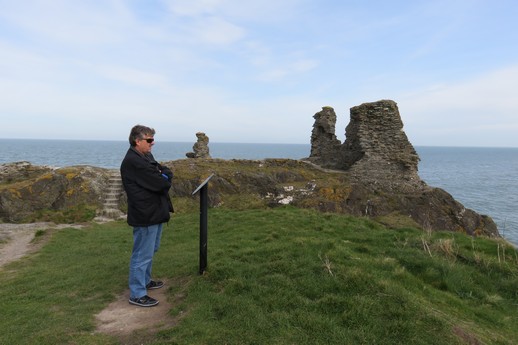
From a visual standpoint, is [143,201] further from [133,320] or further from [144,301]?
[133,320]

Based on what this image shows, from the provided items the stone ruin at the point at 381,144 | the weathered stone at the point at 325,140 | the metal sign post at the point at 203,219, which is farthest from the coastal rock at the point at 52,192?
the weathered stone at the point at 325,140

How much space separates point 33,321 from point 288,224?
8.36 metres

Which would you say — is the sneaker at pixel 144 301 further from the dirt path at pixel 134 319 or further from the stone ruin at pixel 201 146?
the stone ruin at pixel 201 146

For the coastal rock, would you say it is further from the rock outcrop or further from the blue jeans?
the rock outcrop

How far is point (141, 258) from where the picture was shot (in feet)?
22.4

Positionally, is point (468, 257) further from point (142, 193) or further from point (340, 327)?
point (142, 193)

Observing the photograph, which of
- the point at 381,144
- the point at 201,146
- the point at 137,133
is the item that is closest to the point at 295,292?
the point at 137,133

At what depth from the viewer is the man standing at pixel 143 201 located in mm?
6594

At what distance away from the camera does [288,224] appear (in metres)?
12.9

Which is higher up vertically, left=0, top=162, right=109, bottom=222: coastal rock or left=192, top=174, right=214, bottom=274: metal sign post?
left=192, top=174, right=214, bottom=274: metal sign post

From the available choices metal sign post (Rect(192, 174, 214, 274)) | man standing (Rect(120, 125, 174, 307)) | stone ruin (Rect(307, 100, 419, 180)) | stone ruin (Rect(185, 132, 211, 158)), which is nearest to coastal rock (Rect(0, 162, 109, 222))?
stone ruin (Rect(185, 132, 211, 158))

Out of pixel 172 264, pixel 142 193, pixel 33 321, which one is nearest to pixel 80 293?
pixel 33 321

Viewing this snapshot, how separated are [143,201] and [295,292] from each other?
3.14 metres

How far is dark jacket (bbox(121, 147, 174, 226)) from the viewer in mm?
6574
